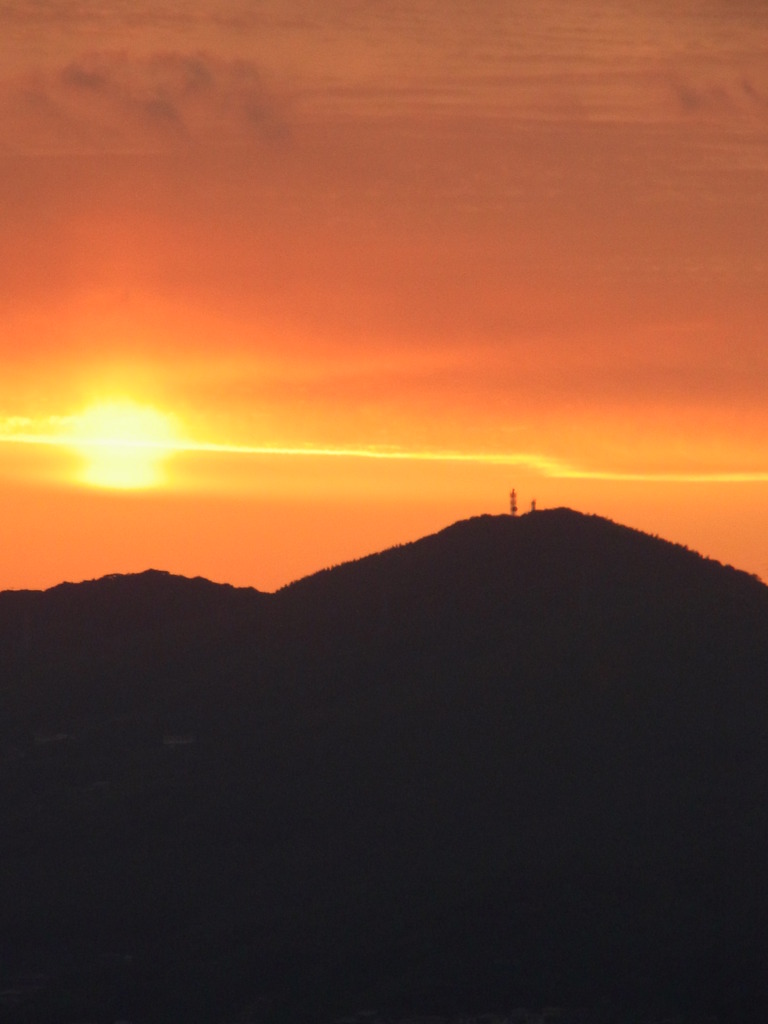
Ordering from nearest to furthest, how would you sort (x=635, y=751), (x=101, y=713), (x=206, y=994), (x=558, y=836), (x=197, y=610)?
(x=206, y=994) < (x=558, y=836) < (x=635, y=751) < (x=101, y=713) < (x=197, y=610)

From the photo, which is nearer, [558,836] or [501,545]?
[558,836]

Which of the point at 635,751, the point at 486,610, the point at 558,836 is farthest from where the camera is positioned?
the point at 486,610

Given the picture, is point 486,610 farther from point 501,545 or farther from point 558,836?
point 558,836

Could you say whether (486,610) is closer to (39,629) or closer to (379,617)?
(379,617)

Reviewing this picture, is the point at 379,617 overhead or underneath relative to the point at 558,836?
overhead

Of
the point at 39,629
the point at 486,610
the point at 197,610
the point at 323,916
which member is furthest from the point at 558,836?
the point at 39,629

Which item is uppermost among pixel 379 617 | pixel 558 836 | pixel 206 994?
pixel 379 617
